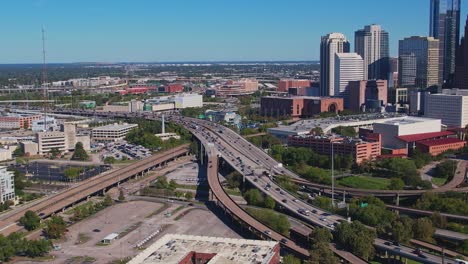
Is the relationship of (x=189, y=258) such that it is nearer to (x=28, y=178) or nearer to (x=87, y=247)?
(x=87, y=247)

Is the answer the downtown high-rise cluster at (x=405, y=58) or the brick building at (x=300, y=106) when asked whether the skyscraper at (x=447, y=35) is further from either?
the brick building at (x=300, y=106)

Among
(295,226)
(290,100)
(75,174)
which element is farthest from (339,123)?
(295,226)

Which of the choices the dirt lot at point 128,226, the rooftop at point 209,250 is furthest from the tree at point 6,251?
the rooftop at point 209,250

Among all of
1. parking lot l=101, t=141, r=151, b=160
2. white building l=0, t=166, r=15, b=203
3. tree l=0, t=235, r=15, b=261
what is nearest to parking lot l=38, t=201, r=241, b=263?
tree l=0, t=235, r=15, b=261

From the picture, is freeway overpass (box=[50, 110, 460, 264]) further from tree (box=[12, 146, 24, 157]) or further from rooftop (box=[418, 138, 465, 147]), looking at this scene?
tree (box=[12, 146, 24, 157])

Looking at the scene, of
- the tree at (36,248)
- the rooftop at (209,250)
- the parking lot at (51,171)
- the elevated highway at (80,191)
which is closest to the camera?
the rooftop at (209,250)
